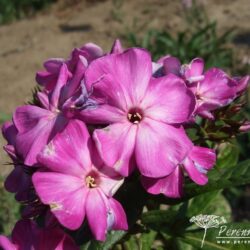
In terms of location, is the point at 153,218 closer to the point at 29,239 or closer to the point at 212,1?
the point at 29,239

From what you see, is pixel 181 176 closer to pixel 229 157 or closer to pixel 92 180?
pixel 92 180

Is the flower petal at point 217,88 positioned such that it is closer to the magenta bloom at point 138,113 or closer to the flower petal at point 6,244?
the magenta bloom at point 138,113

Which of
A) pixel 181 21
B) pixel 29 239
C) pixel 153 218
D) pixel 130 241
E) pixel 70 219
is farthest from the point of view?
pixel 181 21

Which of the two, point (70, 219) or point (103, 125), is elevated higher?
point (103, 125)

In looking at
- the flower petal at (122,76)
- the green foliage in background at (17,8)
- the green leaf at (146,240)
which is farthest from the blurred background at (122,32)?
the flower petal at (122,76)

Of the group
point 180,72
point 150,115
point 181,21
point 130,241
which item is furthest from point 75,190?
point 181,21

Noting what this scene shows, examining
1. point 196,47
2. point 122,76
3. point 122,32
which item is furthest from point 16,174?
point 122,32
